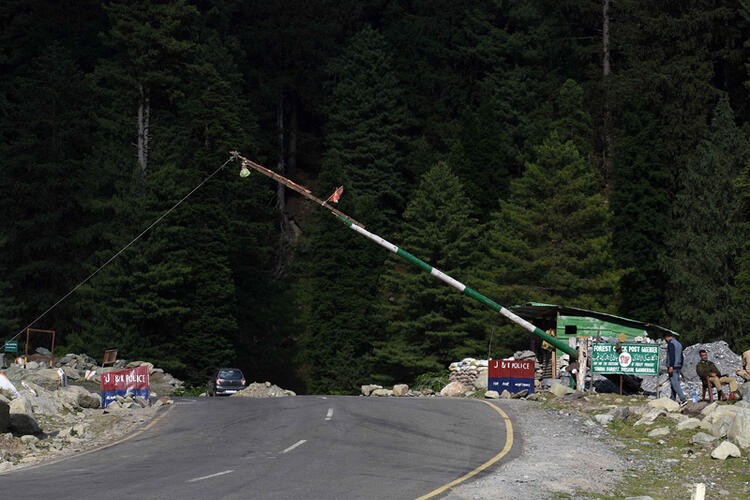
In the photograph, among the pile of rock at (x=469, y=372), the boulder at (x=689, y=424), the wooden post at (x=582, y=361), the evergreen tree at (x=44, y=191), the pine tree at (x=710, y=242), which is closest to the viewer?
the boulder at (x=689, y=424)

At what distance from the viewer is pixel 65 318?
247 feet

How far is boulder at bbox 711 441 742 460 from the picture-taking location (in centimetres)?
2162

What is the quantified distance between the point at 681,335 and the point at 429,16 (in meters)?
50.8

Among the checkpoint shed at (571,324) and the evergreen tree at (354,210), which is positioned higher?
the evergreen tree at (354,210)

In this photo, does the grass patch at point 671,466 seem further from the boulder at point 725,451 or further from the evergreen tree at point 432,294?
the evergreen tree at point 432,294

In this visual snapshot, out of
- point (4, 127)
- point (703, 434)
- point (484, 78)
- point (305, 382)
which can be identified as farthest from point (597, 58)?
point (703, 434)

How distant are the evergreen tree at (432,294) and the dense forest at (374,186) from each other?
0.19 meters

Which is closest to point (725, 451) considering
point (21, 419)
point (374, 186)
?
point (21, 419)

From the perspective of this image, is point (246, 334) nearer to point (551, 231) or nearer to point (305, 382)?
point (305, 382)

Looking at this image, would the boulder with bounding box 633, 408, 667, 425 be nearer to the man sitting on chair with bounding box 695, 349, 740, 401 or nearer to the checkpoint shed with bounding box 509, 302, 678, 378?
the man sitting on chair with bounding box 695, 349, 740, 401

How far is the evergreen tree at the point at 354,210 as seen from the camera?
73938 mm

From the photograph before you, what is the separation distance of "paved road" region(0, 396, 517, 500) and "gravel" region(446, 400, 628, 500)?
2.10 ft

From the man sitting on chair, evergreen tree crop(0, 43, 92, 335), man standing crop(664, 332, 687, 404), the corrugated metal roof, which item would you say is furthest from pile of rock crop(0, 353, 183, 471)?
evergreen tree crop(0, 43, 92, 335)

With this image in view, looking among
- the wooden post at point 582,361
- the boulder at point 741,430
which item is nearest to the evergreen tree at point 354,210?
the wooden post at point 582,361
